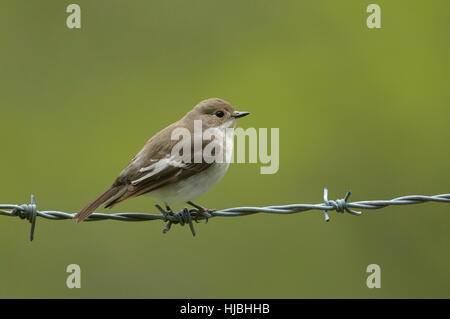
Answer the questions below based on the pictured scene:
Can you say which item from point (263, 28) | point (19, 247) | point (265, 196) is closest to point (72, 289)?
point (19, 247)

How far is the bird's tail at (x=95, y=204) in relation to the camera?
5.10 m

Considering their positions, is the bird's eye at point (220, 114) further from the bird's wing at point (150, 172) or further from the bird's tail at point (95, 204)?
the bird's tail at point (95, 204)

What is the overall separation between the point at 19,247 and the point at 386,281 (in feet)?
16.0

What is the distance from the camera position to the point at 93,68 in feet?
37.8

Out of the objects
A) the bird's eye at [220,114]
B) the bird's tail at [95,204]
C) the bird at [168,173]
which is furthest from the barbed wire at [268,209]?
the bird's eye at [220,114]

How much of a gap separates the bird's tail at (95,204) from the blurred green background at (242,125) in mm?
3242

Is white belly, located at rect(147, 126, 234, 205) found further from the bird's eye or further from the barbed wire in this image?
the bird's eye

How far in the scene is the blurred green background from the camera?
891cm

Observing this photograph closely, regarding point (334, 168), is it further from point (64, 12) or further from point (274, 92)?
point (64, 12)

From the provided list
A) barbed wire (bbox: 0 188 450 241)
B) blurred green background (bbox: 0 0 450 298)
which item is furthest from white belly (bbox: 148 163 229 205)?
blurred green background (bbox: 0 0 450 298)

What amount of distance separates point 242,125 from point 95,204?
4727 millimetres

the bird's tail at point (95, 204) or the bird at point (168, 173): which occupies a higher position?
the bird at point (168, 173)

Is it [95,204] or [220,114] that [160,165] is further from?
[220,114]

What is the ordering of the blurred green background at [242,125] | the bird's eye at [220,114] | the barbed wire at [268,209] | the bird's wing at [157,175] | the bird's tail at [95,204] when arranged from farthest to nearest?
1. the blurred green background at [242,125]
2. the bird's eye at [220,114]
3. the bird's wing at [157,175]
4. the bird's tail at [95,204]
5. the barbed wire at [268,209]
